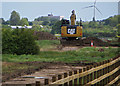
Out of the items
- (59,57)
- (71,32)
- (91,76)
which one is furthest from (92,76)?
(71,32)

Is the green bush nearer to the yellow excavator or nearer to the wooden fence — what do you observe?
the yellow excavator

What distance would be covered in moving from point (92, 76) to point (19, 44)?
20.4 m

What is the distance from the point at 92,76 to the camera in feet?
28.8

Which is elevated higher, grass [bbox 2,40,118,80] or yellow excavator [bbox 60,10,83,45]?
yellow excavator [bbox 60,10,83,45]

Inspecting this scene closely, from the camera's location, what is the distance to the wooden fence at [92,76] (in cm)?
647

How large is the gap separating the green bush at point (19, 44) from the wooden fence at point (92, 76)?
55.3 feet

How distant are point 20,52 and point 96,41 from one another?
2509 cm

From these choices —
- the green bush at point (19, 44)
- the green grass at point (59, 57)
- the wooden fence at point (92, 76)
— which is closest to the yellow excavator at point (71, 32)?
the green bush at point (19, 44)

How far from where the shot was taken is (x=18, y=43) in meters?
28.8

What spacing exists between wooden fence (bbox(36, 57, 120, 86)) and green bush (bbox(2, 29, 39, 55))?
16.9m

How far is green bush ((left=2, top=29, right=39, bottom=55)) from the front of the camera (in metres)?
28.4

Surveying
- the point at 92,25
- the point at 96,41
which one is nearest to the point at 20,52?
the point at 96,41

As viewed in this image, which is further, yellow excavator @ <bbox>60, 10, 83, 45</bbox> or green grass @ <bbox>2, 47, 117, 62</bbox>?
yellow excavator @ <bbox>60, 10, 83, 45</bbox>

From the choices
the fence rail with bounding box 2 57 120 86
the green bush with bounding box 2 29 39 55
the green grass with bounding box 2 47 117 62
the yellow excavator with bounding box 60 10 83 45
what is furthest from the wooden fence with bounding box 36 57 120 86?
the yellow excavator with bounding box 60 10 83 45
